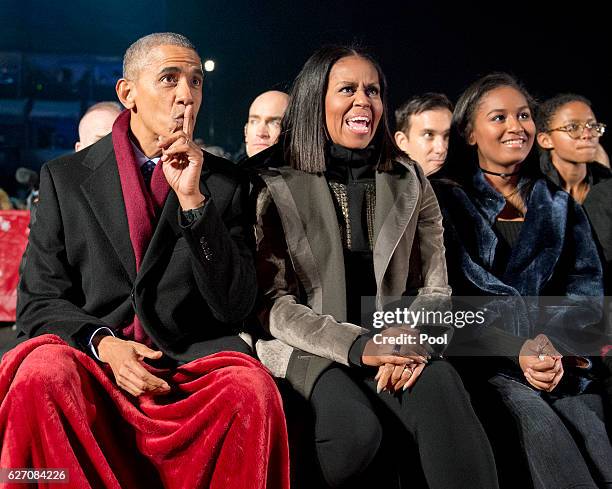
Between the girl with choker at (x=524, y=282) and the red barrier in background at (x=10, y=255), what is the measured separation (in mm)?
2803

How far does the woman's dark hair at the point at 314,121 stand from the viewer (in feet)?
8.39

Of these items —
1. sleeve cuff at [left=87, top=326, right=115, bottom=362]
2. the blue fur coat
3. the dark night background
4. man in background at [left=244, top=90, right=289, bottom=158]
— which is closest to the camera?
sleeve cuff at [left=87, top=326, right=115, bottom=362]

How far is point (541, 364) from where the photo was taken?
7.93 feet

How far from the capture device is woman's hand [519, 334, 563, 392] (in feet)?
7.95

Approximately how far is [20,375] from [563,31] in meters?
6.29

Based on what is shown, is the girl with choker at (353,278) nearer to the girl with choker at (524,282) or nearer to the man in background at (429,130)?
the girl with choker at (524,282)

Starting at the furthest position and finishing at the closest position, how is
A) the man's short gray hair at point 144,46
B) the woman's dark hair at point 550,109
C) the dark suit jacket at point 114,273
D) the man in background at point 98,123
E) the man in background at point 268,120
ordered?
1. the man in background at point 268,120
2. the woman's dark hair at point 550,109
3. the man in background at point 98,123
4. the man's short gray hair at point 144,46
5. the dark suit jacket at point 114,273

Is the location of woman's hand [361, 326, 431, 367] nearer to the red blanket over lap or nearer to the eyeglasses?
the red blanket over lap

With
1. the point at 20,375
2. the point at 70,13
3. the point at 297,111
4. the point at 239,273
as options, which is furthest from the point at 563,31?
the point at 70,13

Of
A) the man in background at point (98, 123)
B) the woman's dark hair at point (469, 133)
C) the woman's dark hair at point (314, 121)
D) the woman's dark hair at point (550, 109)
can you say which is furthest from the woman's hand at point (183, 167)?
the woman's dark hair at point (550, 109)

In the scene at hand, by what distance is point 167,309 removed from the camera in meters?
2.17

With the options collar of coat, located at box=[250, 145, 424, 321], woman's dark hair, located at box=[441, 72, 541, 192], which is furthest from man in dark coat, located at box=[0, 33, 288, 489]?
woman's dark hair, located at box=[441, 72, 541, 192]

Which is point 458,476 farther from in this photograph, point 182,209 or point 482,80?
point 482,80

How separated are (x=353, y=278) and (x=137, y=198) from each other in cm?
74
